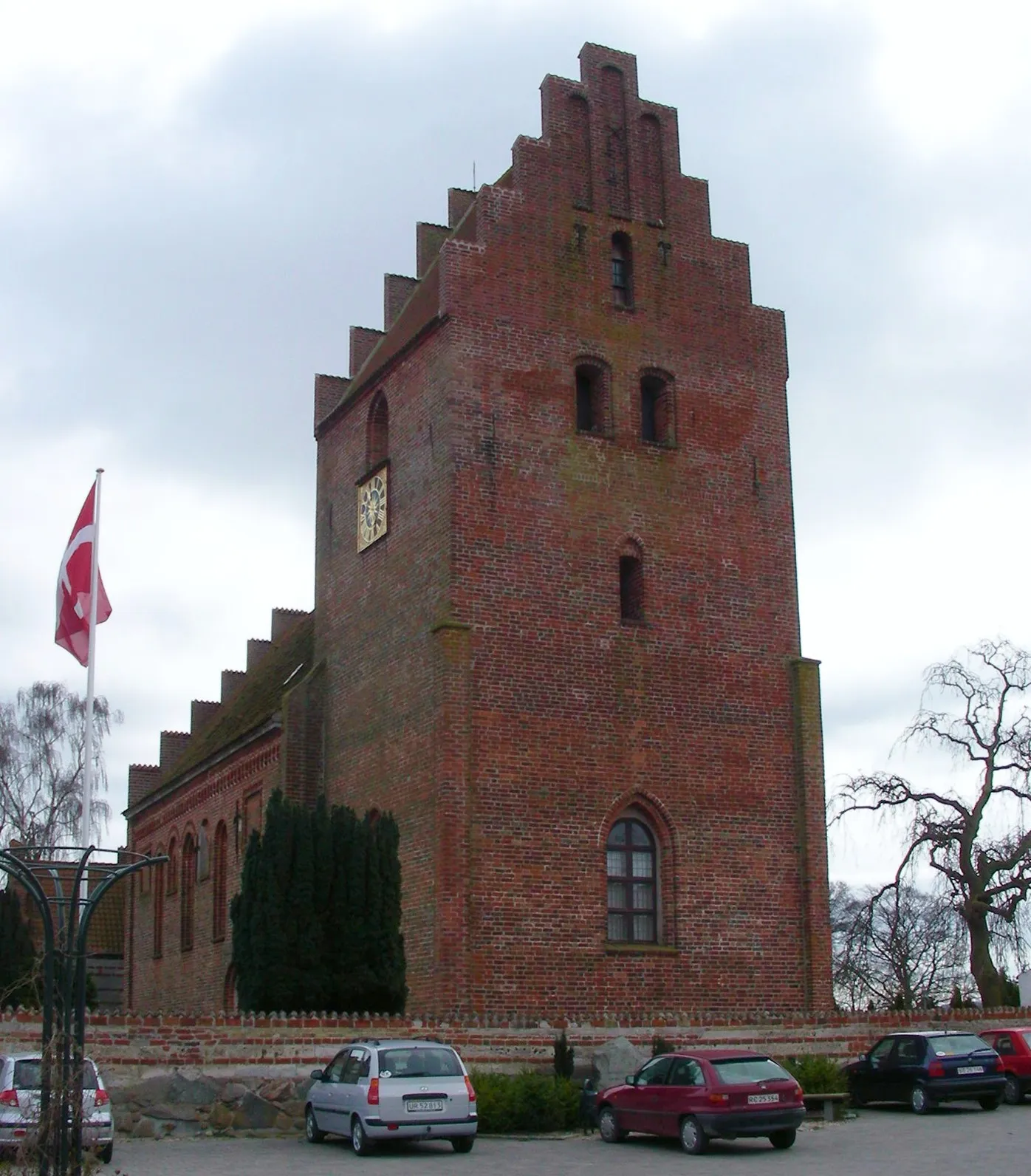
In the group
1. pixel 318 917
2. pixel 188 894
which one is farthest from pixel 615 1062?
pixel 188 894

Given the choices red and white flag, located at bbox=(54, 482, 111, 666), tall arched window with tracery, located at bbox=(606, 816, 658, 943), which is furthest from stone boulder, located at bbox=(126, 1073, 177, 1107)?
tall arched window with tracery, located at bbox=(606, 816, 658, 943)

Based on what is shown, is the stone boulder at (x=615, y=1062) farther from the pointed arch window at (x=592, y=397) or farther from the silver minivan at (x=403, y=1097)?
the pointed arch window at (x=592, y=397)

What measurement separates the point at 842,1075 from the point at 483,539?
10.2 metres

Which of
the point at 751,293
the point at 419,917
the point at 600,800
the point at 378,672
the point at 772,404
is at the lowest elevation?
the point at 419,917

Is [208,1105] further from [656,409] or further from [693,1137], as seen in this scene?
[656,409]

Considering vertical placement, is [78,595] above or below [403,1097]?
above

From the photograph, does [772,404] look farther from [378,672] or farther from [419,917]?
[419,917]

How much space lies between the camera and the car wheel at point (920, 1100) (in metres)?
22.4

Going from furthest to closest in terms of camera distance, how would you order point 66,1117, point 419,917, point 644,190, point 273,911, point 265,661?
point 265,661 < point 644,190 < point 419,917 < point 273,911 < point 66,1117

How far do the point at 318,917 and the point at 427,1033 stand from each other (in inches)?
93.7

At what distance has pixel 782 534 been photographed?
97.2 feet

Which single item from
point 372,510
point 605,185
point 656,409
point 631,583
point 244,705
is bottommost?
point 244,705

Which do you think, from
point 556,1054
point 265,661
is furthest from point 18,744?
point 556,1054

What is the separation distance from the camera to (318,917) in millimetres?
23188
